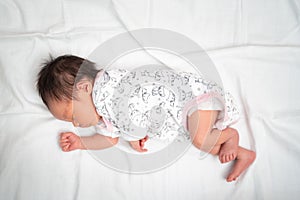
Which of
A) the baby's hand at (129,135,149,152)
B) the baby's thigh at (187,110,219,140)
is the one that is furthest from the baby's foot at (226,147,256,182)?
the baby's hand at (129,135,149,152)

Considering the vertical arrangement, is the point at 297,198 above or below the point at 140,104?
below

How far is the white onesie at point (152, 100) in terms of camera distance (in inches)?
37.9

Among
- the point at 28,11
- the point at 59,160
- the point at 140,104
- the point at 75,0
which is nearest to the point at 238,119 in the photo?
the point at 140,104

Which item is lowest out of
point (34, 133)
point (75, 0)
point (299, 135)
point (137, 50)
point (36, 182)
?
point (36, 182)

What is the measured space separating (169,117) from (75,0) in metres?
0.53

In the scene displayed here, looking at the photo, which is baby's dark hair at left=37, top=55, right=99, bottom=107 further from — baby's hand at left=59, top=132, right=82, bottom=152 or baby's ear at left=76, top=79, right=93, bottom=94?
baby's hand at left=59, top=132, right=82, bottom=152

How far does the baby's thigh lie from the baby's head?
290 mm

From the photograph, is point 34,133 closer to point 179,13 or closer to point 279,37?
point 179,13

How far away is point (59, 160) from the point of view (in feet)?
3.37

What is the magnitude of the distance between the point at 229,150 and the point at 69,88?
0.48 metres

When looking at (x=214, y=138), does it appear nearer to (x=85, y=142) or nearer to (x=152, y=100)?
(x=152, y=100)

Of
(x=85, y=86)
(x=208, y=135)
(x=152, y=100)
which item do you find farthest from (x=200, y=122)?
(x=85, y=86)

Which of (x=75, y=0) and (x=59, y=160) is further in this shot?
(x=75, y=0)

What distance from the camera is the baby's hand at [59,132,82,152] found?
3.37ft
